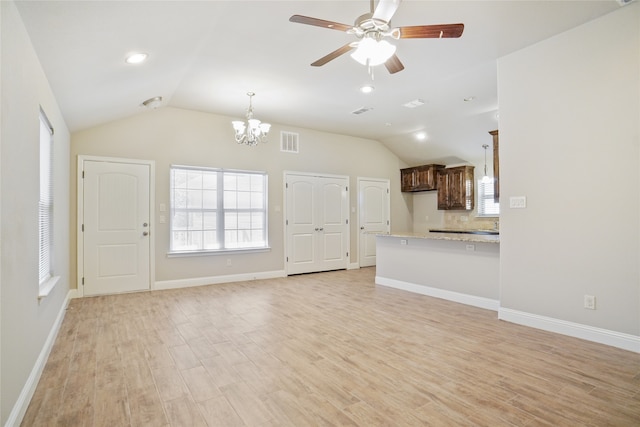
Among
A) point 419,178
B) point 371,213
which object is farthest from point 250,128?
point 419,178

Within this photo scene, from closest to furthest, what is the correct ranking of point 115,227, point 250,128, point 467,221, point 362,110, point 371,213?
point 250,128 → point 115,227 → point 362,110 → point 467,221 → point 371,213

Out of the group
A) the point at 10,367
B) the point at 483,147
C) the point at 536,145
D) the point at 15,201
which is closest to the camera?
the point at 10,367

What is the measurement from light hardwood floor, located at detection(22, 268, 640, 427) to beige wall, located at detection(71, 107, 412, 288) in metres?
1.58

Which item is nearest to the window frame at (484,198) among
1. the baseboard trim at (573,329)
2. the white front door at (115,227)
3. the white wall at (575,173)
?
the white wall at (575,173)

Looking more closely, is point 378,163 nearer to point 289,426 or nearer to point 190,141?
point 190,141

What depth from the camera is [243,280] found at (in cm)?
618

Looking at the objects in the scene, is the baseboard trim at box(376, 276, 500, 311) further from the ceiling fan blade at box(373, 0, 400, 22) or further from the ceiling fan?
the ceiling fan blade at box(373, 0, 400, 22)

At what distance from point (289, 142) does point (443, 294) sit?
4.03 metres

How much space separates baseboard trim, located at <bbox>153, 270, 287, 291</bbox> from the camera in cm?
548

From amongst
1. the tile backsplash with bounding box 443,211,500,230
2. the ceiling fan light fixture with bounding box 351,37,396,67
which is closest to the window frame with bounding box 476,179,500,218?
the tile backsplash with bounding box 443,211,500,230

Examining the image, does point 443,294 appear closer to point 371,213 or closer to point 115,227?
point 371,213

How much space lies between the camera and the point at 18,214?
210 centimetres

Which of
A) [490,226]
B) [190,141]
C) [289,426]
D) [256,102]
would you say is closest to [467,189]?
[490,226]

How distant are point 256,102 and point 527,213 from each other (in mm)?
4052
